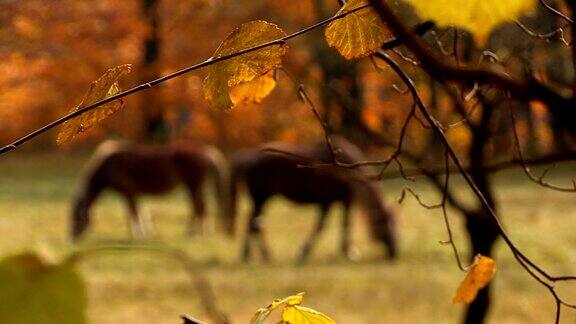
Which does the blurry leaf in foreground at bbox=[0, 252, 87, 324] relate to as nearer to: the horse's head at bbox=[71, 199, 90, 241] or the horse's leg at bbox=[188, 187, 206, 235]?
the horse's head at bbox=[71, 199, 90, 241]

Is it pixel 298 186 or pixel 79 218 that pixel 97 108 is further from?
pixel 79 218

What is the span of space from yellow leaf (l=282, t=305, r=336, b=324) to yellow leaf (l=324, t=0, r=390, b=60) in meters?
0.07

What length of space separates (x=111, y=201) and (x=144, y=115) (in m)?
2.54

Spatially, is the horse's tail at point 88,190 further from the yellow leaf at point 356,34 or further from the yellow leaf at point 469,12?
the yellow leaf at point 469,12

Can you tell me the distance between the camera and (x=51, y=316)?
212mm

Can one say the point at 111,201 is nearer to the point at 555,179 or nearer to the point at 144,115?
the point at 144,115

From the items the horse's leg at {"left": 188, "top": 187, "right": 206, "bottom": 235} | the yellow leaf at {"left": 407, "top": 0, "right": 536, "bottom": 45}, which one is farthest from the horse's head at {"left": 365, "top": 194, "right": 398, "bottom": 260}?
the yellow leaf at {"left": 407, "top": 0, "right": 536, "bottom": 45}

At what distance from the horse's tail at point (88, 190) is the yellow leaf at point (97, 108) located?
7.88 metres

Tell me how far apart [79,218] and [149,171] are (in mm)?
1019

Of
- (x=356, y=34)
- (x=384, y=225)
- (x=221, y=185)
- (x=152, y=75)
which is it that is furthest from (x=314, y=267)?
(x=356, y=34)

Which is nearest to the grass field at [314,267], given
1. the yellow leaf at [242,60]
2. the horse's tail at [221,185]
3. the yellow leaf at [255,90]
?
the horse's tail at [221,185]

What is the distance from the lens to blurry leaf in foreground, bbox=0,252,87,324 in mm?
211

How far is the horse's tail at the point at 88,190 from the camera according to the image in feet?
26.8

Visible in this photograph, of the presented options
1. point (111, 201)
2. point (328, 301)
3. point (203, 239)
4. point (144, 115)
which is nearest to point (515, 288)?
point (328, 301)
